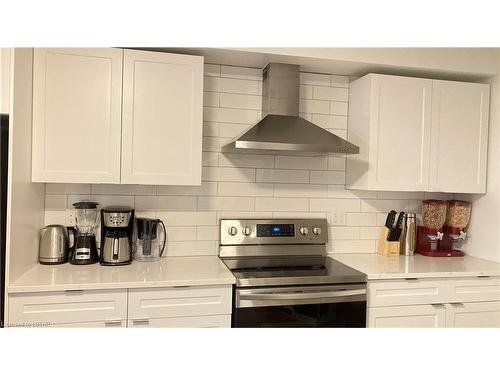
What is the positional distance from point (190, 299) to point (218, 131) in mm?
1133

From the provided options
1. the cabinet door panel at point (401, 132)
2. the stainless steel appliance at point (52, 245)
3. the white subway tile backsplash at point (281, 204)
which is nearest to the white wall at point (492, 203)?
the cabinet door panel at point (401, 132)

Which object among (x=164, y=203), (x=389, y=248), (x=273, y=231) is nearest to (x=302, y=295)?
(x=273, y=231)

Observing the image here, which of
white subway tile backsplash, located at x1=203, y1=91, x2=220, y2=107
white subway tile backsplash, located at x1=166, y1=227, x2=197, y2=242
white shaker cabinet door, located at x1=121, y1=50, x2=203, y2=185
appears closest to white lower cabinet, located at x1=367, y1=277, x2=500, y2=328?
white subway tile backsplash, located at x1=166, y1=227, x2=197, y2=242

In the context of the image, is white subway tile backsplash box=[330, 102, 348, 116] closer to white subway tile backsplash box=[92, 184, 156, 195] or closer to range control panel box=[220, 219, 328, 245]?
range control panel box=[220, 219, 328, 245]

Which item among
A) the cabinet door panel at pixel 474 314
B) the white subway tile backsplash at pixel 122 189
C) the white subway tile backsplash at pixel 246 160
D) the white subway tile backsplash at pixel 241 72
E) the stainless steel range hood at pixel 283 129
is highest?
the white subway tile backsplash at pixel 241 72

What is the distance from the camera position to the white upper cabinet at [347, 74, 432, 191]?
2.42 meters

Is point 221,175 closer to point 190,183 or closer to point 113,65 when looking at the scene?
point 190,183

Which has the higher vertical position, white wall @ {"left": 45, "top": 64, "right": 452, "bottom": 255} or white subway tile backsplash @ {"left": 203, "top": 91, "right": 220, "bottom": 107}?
white subway tile backsplash @ {"left": 203, "top": 91, "right": 220, "bottom": 107}

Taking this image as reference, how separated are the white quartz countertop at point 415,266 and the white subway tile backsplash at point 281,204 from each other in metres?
0.43

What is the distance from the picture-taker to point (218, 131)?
2486 millimetres

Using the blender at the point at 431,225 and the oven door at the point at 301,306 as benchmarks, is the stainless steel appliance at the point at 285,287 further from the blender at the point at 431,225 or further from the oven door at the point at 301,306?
the blender at the point at 431,225

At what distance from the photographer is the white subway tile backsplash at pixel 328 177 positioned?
8.71 feet

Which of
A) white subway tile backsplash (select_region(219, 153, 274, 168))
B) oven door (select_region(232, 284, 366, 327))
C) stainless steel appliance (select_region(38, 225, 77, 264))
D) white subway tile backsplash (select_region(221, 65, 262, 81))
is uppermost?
white subway tile backsplash (select_region(221, 65, 262, 81))

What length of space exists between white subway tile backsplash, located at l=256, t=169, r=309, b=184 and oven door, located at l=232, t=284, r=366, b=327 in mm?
841
